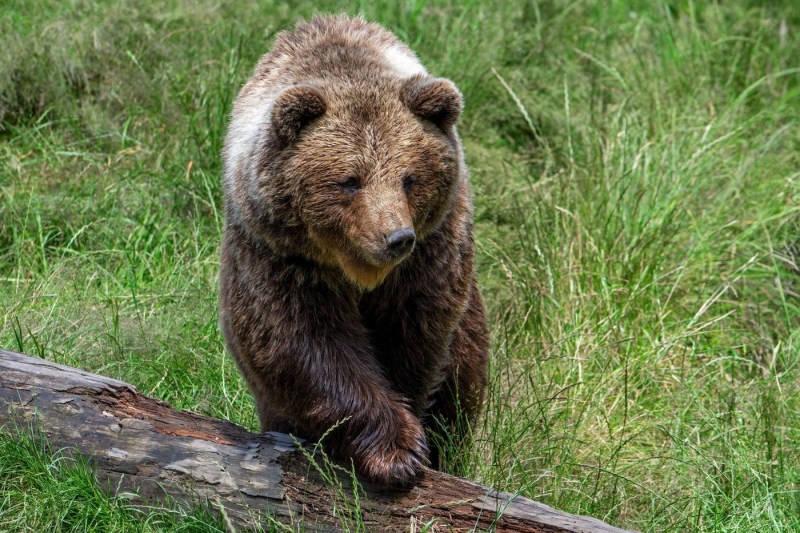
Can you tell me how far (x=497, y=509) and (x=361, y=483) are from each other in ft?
2.06

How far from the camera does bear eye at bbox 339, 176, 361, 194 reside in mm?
4254

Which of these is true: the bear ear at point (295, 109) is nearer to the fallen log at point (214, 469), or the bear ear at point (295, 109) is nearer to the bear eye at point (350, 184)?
the bear eye at point (350, 184)

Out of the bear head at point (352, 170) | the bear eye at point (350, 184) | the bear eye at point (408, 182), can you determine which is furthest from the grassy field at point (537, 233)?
the bear eye at point (350, 184)

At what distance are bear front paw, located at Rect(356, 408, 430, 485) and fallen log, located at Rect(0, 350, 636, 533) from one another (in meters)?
0.07

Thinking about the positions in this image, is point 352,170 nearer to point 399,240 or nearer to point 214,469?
point 399,240

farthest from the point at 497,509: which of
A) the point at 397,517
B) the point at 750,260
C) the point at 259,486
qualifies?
the point at 750,260

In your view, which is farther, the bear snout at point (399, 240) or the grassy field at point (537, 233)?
the grassy field at point (537, 233)

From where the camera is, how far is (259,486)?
4.23m

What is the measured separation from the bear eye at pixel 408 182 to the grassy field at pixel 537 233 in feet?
4.28

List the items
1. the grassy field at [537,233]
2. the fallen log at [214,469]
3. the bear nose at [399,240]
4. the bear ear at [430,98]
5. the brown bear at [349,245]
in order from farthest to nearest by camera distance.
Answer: the grassy field at [537,233] < the bear ear at [430,98] < the brown bear at [349,245] < the fallen log at [214,469] < the bear nose at [399,240]

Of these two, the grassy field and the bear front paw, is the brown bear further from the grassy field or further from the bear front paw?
the grassy field

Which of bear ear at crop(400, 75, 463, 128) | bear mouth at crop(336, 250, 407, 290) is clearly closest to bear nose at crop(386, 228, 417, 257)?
bear mouth at crop(336, 250, 407, 290)

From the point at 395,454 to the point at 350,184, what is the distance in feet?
3.65

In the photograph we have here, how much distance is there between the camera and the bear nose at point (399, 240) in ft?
13.2
